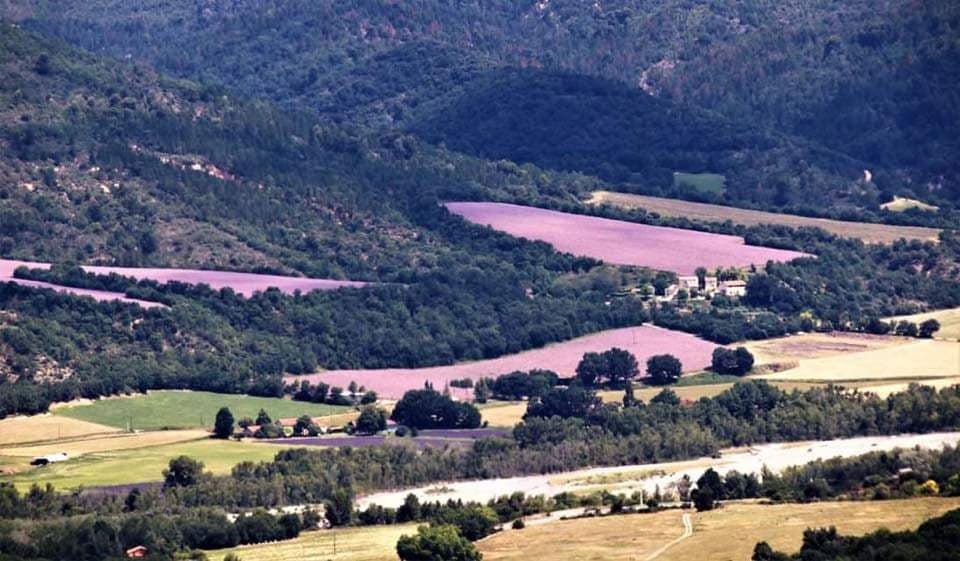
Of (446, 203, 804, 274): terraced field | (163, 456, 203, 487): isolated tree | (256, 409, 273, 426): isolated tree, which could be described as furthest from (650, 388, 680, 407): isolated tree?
(446, 203, 804, 274): terraced field

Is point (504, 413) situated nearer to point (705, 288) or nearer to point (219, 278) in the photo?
point (219, 278)

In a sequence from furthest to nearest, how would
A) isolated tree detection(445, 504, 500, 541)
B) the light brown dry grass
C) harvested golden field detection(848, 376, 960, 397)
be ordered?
the light brown dry grass < harvested golden field detection(848, 376, 960, 397) < isolated tree detection(445, 504, 500, 541)

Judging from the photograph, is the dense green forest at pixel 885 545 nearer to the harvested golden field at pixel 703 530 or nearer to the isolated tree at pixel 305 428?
the harvested golden field at pixel 703 530

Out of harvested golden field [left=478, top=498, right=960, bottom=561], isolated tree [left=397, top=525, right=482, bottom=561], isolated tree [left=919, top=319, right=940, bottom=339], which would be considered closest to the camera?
harvested golden field [left=478, top=498, right=960, bottom=561]

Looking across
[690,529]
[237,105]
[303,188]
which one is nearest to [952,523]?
[690,529]

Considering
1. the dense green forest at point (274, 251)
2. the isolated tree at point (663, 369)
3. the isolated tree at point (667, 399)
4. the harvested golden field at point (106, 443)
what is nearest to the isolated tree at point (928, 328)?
the dense green forest at point (274, 251)

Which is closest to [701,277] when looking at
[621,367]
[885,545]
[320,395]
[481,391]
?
[621,367]

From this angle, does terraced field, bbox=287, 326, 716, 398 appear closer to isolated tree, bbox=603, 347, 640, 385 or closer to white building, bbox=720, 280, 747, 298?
isolated tree, bbox=603, 347, 640, 385
